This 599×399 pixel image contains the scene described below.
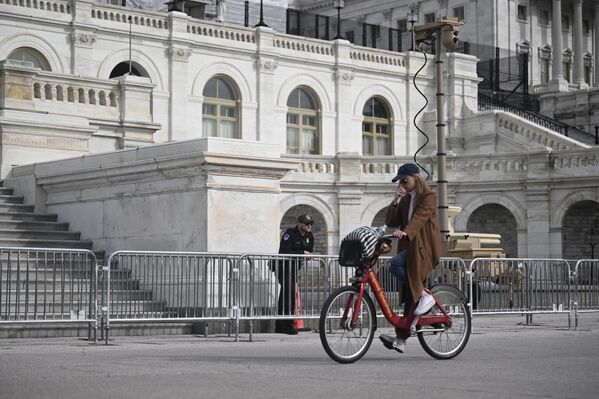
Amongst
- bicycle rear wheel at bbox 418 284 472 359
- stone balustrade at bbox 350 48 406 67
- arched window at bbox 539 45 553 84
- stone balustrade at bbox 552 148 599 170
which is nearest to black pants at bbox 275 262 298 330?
bicycle rear wheel at bbox 418 284 472 359

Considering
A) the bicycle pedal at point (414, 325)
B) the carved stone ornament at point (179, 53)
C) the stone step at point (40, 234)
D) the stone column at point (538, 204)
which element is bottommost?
the bicycle pedal at point (414, 325)

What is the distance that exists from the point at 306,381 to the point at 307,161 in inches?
1416

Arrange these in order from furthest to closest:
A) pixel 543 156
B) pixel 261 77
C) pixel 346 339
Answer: pixel 261 77 → pixel 543 156 → pixel 346 339

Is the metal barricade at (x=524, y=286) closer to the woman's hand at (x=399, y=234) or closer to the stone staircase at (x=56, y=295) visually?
the stone staircase at (x=56, y=295)

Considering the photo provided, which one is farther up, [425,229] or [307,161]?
[307,161]

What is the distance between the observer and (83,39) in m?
44.0

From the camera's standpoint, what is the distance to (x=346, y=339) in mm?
11250

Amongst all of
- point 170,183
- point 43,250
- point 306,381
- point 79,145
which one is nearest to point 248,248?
point 170,183

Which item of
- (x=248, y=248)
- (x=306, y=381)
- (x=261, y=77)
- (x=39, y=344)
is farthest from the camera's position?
(x=261, y=77)

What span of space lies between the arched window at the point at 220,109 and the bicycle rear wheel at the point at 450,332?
1450 inches

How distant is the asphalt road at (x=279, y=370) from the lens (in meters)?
8.70

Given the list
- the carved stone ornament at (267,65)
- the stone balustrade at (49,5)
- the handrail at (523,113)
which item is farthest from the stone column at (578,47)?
the stone balustrade at (49,5)

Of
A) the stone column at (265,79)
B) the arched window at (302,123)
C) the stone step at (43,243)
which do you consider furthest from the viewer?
the arched window at (302,123)

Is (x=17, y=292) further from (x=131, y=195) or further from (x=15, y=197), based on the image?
(x=15, y=197)
